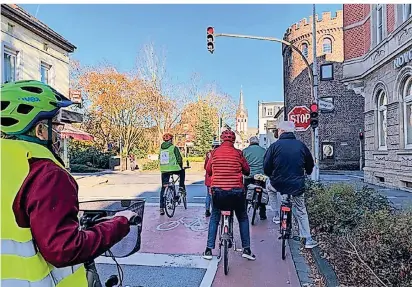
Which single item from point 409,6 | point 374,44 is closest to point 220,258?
point 409,6

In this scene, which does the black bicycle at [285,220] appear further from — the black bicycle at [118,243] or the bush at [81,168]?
the bush at [81,168]

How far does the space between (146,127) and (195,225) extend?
28414 mm

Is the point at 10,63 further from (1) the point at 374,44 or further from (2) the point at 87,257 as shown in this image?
(2) the point at 87,257

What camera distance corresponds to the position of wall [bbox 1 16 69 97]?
16.6 metres

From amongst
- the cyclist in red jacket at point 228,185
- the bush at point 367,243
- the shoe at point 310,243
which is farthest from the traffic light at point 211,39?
the shoe at point 310,243

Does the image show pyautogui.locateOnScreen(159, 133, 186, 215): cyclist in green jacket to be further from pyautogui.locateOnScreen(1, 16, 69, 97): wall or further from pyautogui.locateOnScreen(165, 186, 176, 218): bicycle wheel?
pyautogui.locateOnScreen(1, 16, 69, 97): wall

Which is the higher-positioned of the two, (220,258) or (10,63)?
(10,63)

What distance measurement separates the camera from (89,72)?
118ft

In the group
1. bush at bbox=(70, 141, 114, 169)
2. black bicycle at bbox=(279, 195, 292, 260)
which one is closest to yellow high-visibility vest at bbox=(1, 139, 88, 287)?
black bicycle at bbox=(279, 195, 292, 260)

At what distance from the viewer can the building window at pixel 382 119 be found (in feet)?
53.5

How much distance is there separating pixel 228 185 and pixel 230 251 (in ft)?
4.51

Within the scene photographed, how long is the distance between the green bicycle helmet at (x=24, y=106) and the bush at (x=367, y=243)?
3.25m

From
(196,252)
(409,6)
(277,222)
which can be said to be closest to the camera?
(196,252)

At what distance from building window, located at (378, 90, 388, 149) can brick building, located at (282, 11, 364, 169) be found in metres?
14.8
